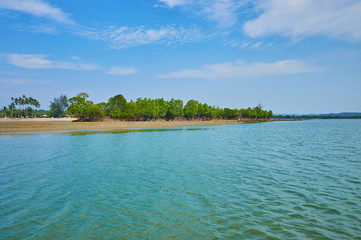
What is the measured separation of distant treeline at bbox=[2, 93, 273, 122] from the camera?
95062 mm

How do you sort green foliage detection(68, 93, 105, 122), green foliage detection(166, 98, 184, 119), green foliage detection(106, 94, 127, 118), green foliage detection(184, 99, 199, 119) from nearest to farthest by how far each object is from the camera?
green foliage detection(68, 93, 105, 122) → green foliage detection(106, 94, 127, 118) → green foliage detection(166, 98, 184, 119) → green foliage detection(184, 99, 199, 119)

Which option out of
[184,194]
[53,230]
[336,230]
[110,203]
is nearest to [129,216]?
[110,203]

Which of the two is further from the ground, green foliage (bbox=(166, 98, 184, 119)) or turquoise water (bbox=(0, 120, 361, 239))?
green foliage (bbox=(166, 98, 184, 119))

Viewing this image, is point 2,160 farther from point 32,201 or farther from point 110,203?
point 110,203

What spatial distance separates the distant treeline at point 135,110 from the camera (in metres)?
95.1

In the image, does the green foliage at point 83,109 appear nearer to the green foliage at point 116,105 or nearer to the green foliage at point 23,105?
the green foliage at point 116,105

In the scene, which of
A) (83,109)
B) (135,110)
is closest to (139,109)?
(135,110)

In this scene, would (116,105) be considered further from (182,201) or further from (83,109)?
(182,201)

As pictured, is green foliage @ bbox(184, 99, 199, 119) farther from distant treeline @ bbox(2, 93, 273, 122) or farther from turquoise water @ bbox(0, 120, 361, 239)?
turquoise water @ bbox(0, 120, 361, 239)

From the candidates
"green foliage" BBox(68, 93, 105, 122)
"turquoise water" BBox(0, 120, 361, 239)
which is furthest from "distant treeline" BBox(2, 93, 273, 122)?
"turquoise water" BBox(0, 120, 361, 239)

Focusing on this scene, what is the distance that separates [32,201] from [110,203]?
157 inches

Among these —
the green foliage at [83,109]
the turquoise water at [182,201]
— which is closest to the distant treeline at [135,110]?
the green foliage at [83,109]

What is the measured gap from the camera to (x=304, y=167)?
16938 millimetres

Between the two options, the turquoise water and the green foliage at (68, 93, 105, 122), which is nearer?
the turquoise water
